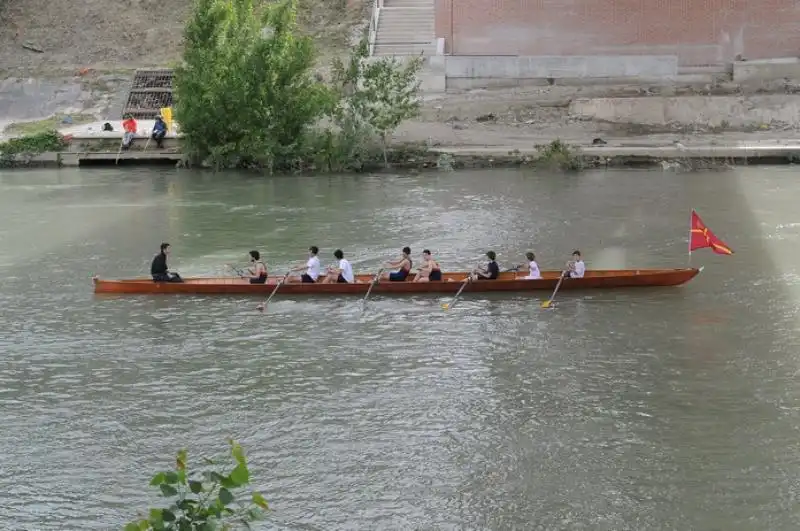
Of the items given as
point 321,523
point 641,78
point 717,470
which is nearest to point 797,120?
point 641,78

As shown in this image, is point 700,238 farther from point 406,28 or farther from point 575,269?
point 406,28

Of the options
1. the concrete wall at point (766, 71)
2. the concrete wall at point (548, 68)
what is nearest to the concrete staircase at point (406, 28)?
the concrete wall at point (548, 68)

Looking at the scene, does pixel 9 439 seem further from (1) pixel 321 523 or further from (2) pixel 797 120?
(2) pixel 797 120

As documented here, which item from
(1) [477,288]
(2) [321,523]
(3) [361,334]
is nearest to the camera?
(2) [321,523]

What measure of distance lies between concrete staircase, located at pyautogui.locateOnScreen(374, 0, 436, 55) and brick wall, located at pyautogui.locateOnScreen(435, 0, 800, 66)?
0.88 m

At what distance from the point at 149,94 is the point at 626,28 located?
19.6 meters

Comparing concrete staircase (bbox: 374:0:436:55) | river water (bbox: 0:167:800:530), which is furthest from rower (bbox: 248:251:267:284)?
concrete staircase (bbox: 374:0:436:55)

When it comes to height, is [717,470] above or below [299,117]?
below

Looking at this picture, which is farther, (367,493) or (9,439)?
(9,439)

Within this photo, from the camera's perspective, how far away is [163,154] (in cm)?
4119

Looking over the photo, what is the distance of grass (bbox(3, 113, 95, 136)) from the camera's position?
42594 mm

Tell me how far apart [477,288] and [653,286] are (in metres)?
3.61

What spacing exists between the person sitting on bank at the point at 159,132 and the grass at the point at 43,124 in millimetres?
4269

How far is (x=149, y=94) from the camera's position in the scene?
150 feet
